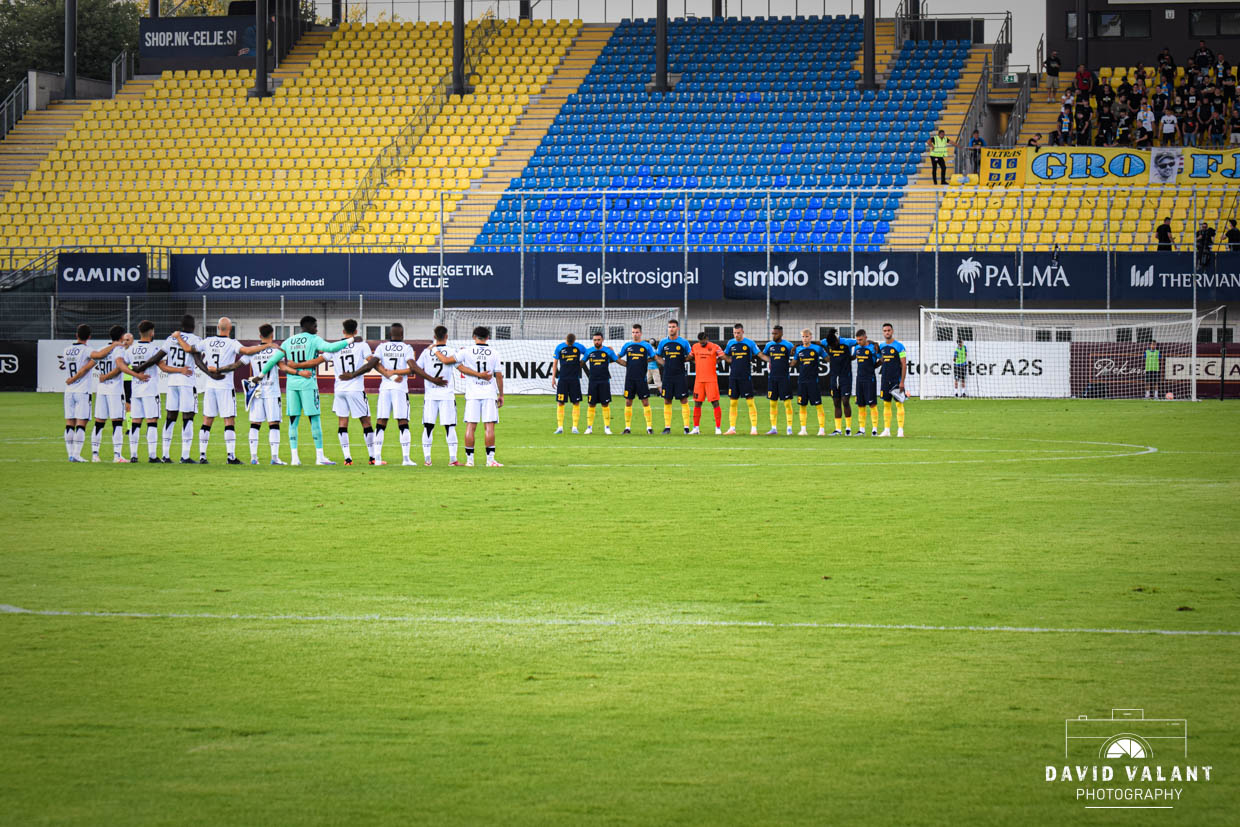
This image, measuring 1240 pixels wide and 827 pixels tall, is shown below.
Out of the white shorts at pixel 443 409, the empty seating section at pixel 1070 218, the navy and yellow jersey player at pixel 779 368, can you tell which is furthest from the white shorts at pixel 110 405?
the empty seating section at pixel 1070 218

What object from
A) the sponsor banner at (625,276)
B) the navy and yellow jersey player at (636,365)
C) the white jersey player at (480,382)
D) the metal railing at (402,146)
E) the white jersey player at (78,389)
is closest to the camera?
the white jersey player at (480,382)

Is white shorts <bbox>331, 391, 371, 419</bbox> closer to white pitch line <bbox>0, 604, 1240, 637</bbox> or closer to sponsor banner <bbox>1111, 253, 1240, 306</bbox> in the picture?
white pitch line <bbox>0, 604, 1240, 637</bbox>

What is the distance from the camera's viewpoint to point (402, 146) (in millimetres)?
48969

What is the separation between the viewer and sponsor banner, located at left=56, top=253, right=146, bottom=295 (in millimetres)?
42656

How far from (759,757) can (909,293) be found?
35.1m

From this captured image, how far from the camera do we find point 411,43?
5441cm

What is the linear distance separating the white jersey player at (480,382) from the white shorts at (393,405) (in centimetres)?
112

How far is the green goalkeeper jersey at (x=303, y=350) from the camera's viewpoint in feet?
61.8

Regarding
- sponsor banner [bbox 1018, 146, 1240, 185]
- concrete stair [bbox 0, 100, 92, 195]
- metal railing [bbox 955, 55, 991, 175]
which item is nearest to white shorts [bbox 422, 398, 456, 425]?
sponsor banner [bbox 1018, 146, 1240, 185]

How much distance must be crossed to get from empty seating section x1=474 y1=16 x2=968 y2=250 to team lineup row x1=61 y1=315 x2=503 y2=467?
21.9 m

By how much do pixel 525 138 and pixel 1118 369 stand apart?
20.9m

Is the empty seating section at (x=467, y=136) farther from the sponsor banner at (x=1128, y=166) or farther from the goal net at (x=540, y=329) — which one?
the sponsor banner at (x=1128, y=166)

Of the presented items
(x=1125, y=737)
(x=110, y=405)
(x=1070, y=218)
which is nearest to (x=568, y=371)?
(x=110, y=405)

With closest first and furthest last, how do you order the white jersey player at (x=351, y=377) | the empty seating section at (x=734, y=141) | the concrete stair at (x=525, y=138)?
the white jersey player at (x=351, y=377) < the empty seating section at (x=734, y=141) < the concrete stair at (x=525, y=138)
